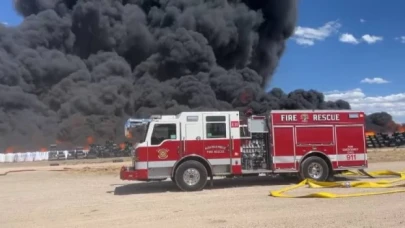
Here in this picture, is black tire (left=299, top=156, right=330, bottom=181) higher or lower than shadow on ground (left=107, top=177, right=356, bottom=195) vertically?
higher

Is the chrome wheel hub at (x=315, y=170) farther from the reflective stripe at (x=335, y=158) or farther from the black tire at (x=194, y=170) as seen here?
the black tire at (x=194, y=170)

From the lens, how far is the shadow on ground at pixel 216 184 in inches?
571

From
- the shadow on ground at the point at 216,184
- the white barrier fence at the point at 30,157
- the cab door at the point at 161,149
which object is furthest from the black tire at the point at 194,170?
the white barrier fence at the point at 30,157

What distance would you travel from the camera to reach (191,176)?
1379 cm

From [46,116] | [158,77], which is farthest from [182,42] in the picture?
[46,116]

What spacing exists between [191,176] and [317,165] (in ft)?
Answer: 12.9

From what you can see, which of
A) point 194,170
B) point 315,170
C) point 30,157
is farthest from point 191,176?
point 30,157

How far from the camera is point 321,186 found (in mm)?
13562

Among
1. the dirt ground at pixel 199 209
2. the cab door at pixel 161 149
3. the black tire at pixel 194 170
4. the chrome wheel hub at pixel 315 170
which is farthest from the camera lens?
the chrome wheel hub at pixel 315 170

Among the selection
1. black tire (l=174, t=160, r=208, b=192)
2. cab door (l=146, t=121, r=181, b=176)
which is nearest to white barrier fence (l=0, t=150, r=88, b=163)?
cab door (l=146, t=121, r=181, b=176)

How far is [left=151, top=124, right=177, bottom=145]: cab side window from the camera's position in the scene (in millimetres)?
13914

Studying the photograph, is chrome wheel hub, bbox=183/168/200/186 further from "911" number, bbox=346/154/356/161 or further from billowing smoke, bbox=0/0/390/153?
billowing smoke, bbox=0/0/390/153

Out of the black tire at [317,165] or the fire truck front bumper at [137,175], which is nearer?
the fire truck front bumper at [137,175]

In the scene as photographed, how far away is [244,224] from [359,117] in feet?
26.5
